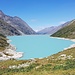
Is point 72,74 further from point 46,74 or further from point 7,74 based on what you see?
point 7,74

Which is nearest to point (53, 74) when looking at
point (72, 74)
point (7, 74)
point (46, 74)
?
point (46, 74)

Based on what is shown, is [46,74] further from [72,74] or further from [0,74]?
[0,74]

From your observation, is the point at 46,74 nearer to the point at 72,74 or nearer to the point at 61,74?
the point at 61,74

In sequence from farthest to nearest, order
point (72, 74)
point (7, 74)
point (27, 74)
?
point (7, 74) → point (27, 74) → point (72, 74)

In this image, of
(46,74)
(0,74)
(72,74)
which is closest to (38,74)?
(46,74)

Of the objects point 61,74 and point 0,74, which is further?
point 0,74

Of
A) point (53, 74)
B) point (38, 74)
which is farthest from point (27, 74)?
point (53, 74)

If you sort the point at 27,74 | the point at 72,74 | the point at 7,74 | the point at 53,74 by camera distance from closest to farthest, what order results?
1. the point at 72,74
2. the point at 53,74
3. the point at 27,74
4. the point at 7,74

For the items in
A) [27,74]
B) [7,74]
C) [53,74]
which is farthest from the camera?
[7,74]
